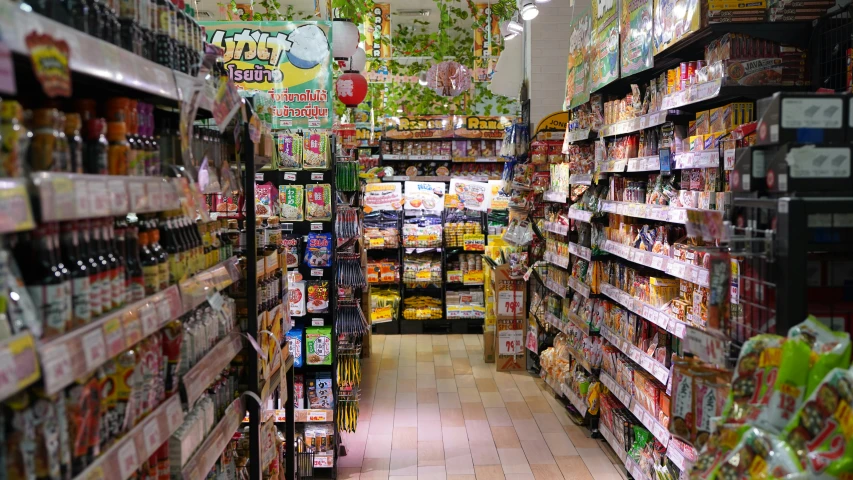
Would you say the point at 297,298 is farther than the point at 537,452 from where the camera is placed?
No

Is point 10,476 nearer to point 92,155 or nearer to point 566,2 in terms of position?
point 92,155

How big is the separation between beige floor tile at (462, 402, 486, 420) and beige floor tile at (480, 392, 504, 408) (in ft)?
0.26

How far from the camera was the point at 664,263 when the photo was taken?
155 inches

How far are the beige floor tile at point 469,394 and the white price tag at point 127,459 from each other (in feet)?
17.4

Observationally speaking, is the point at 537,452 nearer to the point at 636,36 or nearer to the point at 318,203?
the point at 318,203

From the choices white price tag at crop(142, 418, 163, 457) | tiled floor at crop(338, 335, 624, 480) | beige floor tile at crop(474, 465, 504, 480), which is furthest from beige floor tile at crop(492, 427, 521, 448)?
white price tag at crop(142, 418, 163, 457)

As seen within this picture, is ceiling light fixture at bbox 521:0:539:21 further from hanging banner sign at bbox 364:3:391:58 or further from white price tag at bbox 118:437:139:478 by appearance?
hanging banner sign at bbox 364:3:391:58

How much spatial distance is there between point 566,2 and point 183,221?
6.59 metres

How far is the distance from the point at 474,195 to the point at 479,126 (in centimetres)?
315

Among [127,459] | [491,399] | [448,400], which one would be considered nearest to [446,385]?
[448,400]

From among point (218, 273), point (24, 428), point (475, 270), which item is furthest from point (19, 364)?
point (475, 270)

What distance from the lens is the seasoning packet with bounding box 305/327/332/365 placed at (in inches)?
202

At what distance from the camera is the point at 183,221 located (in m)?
2.24

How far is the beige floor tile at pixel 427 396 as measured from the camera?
22.3ft
